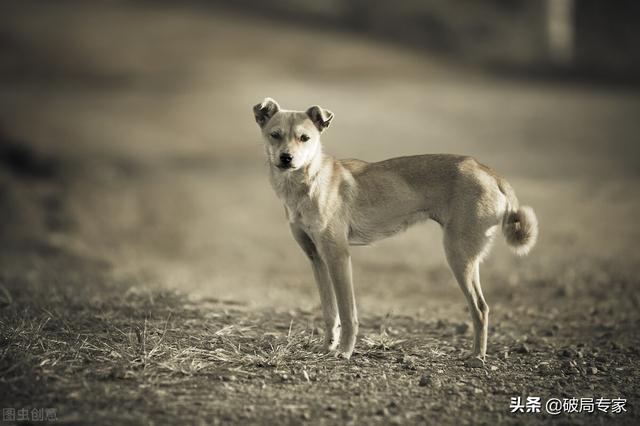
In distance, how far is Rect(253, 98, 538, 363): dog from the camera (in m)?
5.70

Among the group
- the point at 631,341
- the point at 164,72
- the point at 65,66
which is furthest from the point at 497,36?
the point at 631,341

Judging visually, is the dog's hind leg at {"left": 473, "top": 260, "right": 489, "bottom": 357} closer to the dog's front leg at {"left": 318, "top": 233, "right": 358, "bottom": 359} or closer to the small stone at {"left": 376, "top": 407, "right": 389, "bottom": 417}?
the dog's front leg at {"left": 318, "top": 233, "right": 358, "bottom": 359}

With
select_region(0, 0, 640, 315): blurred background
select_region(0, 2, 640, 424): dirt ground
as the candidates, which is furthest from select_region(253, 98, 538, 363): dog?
select_region(0, 0, 640, 315): blurred background

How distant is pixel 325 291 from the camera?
5984 mm

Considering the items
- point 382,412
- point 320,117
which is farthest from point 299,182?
point 382,412

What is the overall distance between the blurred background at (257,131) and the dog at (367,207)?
237 centimetres

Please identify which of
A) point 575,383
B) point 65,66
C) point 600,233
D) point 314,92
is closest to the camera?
point 575,383

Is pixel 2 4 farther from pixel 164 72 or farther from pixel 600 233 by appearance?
pixel 600 233

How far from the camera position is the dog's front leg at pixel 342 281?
566 centimetres

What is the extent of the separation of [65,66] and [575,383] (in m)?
25.0

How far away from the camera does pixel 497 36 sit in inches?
1236

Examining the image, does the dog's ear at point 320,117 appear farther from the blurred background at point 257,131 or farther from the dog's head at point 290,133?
the blurred background at point 257,131

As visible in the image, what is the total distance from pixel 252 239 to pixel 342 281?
7.59 metres

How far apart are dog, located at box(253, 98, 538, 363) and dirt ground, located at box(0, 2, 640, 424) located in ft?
1.82
